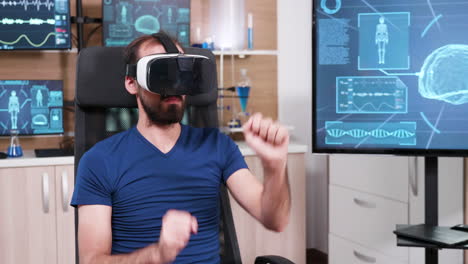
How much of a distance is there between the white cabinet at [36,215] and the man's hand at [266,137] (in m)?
1.56

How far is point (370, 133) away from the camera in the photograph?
209cm

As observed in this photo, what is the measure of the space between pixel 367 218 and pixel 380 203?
126mm

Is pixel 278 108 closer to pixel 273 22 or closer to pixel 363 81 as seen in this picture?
pixel 273 22

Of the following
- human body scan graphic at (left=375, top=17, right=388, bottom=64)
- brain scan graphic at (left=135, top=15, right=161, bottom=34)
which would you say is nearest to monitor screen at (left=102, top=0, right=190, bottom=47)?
brain scan graphic at (left=135, top=15, right=161, bottom=34)

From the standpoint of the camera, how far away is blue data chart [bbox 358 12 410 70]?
6.68 ft

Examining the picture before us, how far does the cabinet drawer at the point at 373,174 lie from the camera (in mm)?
2498

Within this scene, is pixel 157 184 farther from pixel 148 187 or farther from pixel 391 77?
pixel 391 77

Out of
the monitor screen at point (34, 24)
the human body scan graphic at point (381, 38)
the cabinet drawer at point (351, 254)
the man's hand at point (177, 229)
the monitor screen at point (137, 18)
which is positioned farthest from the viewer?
the monitor screen at point (137, 18)

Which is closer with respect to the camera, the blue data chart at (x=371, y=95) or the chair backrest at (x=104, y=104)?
the chair backrest at (x=104, y=104)

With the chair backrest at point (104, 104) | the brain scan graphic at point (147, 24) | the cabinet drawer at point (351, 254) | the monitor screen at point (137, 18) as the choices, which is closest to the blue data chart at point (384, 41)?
the chair backrest at point (104, 104)

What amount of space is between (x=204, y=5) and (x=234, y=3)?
6.8 inches

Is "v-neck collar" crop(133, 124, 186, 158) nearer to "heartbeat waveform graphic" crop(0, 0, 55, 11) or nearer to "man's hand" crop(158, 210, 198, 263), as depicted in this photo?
"man's hand" crop(158, 210, 198, 263)

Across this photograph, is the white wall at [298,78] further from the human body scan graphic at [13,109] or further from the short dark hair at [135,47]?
the short dark hair at [135,47]

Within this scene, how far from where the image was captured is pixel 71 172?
8.66 feet
